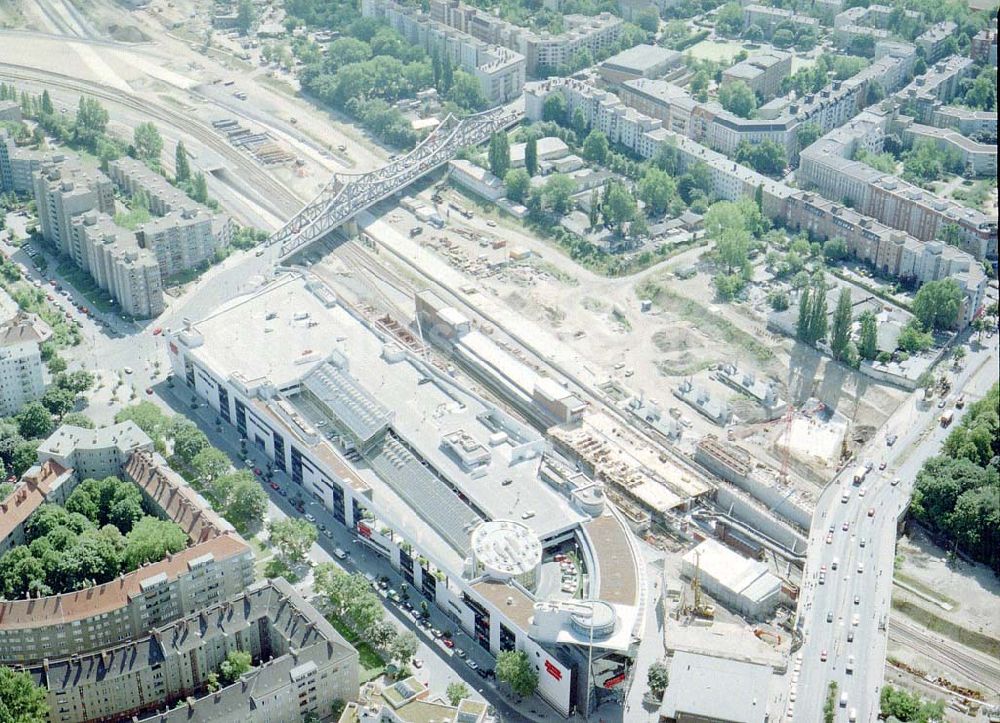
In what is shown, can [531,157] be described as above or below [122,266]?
below

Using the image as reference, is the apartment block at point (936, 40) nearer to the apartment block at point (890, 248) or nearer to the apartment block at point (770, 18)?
the apartment block at point (770, 18)

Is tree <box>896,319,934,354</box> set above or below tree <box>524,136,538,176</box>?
below

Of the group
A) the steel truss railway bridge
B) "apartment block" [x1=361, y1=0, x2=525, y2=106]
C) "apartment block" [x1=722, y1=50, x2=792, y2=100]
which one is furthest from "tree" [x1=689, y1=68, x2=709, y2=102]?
the steel truss railway bridge

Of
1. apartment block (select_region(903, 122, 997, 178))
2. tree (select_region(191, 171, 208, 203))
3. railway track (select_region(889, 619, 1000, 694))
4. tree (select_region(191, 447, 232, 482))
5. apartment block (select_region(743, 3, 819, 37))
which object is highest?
apartment block (select_region(743, 3, 819, 37))

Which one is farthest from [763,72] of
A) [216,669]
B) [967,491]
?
[216,669]

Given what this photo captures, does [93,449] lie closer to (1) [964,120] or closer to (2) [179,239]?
(2) [179,239]

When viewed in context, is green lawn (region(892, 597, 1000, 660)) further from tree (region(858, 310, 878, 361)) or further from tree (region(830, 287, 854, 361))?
tree (region(858, 310, 878, 361))

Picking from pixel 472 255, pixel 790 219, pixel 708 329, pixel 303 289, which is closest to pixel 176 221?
pixel 303 289
